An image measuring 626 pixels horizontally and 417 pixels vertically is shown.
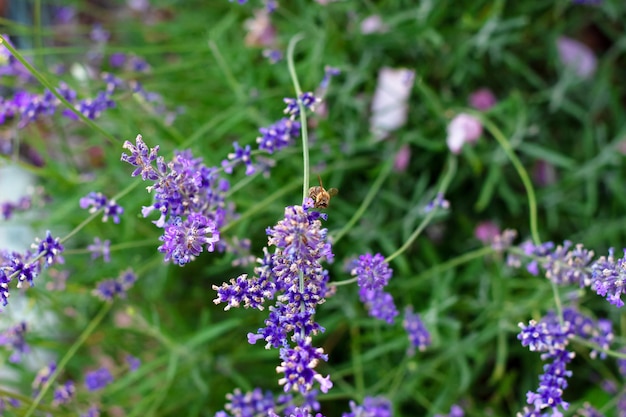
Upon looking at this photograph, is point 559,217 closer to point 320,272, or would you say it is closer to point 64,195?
point 320,272

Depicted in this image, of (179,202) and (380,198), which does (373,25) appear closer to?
(380,198)

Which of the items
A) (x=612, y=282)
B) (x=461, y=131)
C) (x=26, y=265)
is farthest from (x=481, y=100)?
(x=26, y=265)

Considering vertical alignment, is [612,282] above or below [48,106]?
below

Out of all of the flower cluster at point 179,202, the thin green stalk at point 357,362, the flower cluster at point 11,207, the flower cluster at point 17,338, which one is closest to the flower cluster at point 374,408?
the thin green stalk at point 357,362

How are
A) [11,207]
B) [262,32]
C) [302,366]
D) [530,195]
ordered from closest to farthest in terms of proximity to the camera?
[302,366] < [530,195] < [11,207] < [262,32]

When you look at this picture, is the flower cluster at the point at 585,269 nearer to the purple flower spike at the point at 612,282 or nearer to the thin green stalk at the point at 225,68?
the purple flower spike at the point at 612,282

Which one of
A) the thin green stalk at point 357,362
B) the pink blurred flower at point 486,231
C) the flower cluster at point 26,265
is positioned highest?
the pink blurred flower at point 486,231

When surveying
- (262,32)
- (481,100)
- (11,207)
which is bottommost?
(11,207)

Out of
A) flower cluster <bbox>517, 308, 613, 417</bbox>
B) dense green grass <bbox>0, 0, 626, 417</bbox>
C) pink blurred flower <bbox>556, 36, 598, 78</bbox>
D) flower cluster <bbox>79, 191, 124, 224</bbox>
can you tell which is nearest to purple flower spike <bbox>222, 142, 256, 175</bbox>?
flower cluster <bbox>79, 191, 124, 224</bbox>
